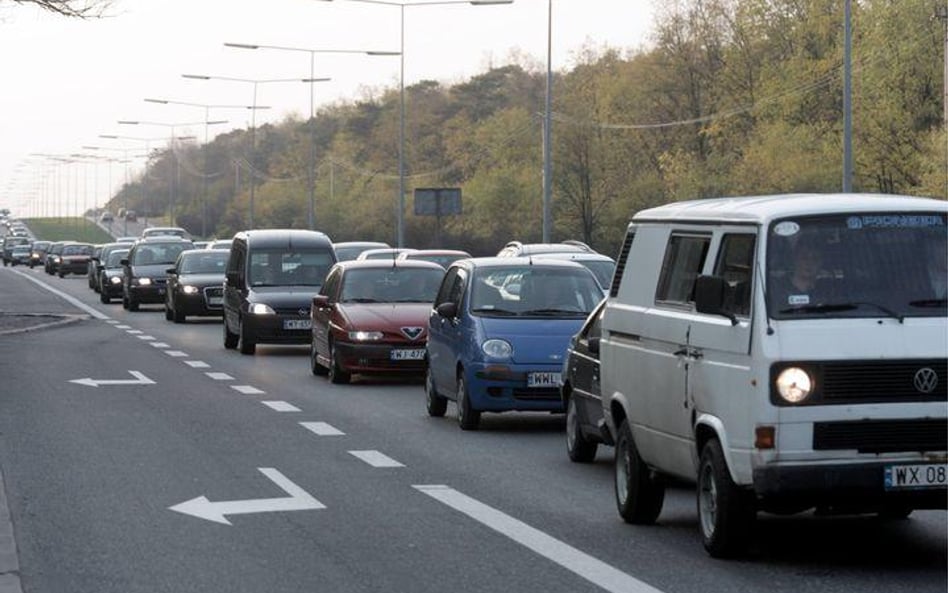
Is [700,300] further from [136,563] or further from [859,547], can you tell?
[136,563]

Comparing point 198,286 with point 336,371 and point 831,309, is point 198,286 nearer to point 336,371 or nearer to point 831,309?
point 336,371

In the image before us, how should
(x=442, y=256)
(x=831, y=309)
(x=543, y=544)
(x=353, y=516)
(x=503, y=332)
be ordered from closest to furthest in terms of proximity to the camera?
(x=831, y=309) → (x=543, y=544) → (x=353, y=516) → (x=503, y=332) → (x=442, y=256)

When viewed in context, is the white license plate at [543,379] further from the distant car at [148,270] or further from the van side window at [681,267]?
the distant car at [148,270]

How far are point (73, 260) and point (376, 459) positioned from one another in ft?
271

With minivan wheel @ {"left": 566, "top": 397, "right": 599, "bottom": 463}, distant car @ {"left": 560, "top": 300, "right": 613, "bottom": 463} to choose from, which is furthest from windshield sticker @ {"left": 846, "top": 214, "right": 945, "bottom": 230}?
minivan wheel @ {"left": 566, "top": 397, "right": 599, "bottom": 463}

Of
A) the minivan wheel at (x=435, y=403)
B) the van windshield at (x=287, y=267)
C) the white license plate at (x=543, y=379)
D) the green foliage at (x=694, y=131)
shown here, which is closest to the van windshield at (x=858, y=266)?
the white license plate at (x=543, y=379)

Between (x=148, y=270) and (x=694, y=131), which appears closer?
(x=148, y=270)

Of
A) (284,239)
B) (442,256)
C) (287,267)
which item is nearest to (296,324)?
(287,267)

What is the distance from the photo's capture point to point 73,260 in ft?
316

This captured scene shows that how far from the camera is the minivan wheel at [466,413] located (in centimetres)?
1834

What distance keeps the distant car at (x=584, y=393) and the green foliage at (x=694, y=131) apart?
1716 inches

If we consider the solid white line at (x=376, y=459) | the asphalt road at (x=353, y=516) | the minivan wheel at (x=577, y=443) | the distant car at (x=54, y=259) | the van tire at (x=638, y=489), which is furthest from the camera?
the distant car at (x=54, y=259)

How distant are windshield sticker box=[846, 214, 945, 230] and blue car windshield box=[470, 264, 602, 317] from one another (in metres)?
8.75

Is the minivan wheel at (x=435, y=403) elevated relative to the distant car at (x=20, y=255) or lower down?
elevated
